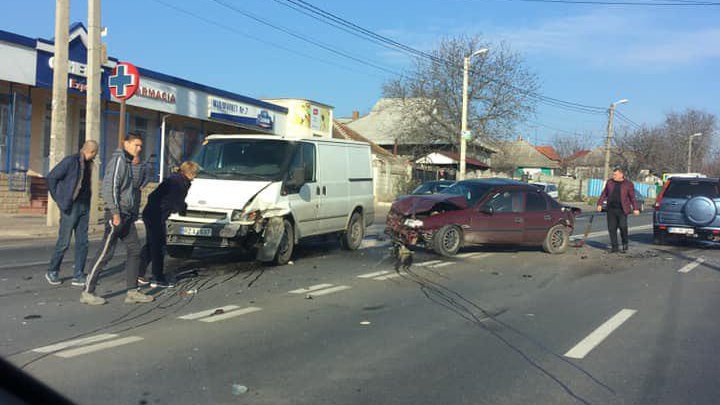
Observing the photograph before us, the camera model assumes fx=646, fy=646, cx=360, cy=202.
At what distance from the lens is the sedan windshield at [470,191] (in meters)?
13.0

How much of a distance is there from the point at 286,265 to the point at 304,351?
5.10 m

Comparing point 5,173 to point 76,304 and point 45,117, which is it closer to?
point 45,117

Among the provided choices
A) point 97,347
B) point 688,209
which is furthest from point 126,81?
point 688,209

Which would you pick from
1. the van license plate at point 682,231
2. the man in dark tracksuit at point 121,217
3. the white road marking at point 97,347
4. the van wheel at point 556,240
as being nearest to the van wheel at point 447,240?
the van wheel at point 556,240

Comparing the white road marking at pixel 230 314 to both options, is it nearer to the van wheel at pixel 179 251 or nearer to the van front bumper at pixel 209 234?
the van front bumper at pixel 209 234

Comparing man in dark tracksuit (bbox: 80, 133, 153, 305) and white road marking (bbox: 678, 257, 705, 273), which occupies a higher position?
man in dark tracksuit (bbox: 80, 133, 153, 305)

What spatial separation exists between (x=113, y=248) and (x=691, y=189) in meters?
14.1

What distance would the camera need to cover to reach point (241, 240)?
9859 millimetres

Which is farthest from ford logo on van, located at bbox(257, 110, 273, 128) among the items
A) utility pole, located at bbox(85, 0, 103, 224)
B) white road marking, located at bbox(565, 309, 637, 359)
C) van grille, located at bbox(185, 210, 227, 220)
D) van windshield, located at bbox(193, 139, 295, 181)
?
white road marking, located at bbox(565, 309, 637, 359)

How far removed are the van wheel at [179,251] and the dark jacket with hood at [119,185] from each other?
121 inches

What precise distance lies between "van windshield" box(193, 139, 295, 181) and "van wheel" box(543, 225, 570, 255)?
6040 mm

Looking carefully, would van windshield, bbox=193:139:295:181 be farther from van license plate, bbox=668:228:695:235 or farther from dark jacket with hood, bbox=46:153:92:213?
van license plate, bbox=668:228:695:235

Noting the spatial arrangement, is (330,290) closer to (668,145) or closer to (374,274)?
(374,274)

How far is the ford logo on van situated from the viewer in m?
29.2
